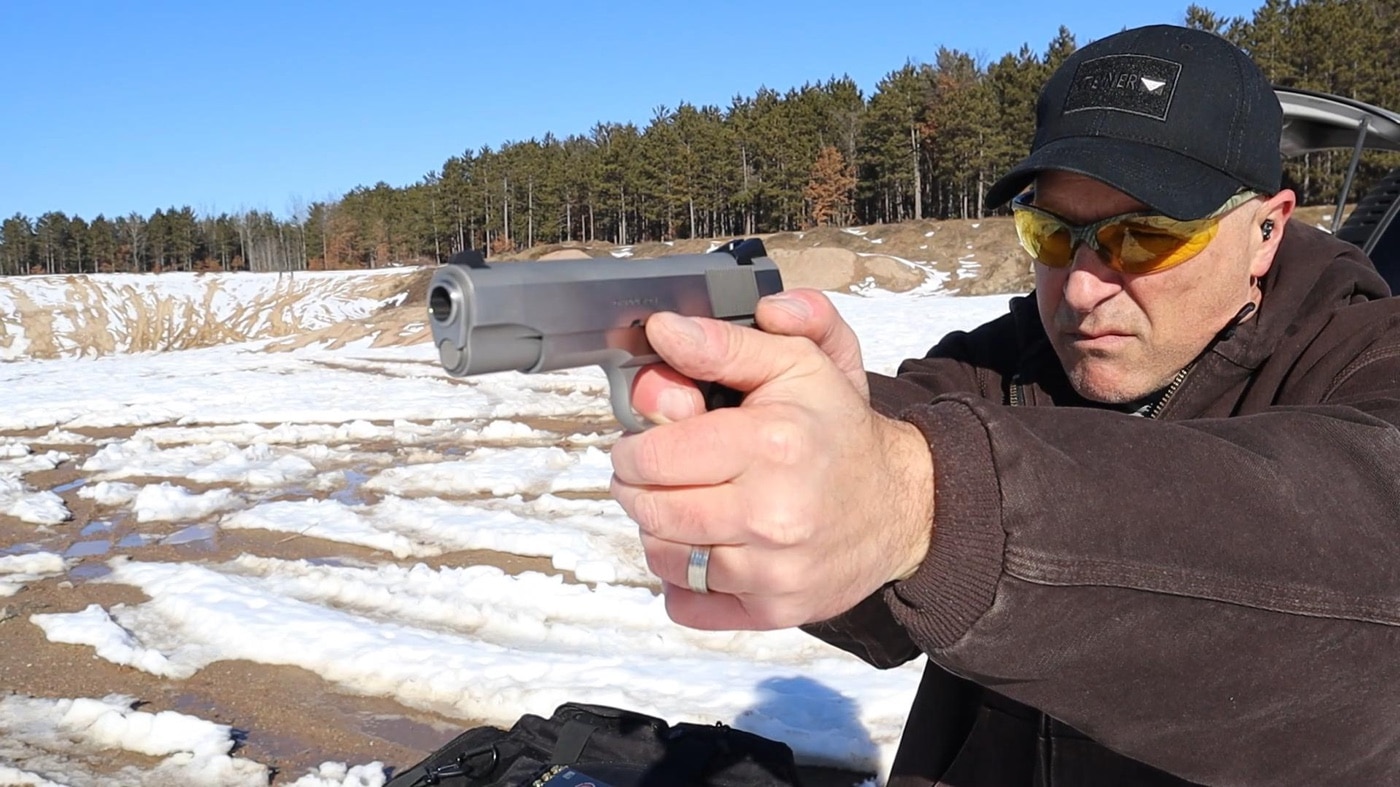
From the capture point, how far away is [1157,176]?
A: 5.47 feet

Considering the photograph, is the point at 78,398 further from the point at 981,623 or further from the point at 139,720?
the point at 981,623

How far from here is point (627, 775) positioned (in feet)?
9.68

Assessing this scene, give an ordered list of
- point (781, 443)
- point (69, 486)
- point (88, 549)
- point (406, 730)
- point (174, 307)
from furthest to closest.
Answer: point (174, 307)
point (69, 486)
point (88, 549)
point (406, 730)
point (781, 443)

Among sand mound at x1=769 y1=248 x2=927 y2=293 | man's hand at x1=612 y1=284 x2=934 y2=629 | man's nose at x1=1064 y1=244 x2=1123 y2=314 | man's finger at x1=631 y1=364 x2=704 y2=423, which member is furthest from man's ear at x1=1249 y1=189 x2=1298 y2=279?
sand mound at x1=769 y1=248 x2=927 y2=293

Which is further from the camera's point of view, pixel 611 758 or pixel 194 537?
pixel 194 537

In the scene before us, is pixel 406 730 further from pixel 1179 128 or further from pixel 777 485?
pixel 1179 128

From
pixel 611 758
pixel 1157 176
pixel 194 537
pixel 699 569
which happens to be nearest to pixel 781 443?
pixel 699 569

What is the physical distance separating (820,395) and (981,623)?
0.31m

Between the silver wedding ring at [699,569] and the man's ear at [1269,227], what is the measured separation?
1.31 m

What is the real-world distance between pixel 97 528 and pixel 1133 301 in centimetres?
740

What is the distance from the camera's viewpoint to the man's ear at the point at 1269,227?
1787 mm

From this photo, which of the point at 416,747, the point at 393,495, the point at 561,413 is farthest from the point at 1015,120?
the point at 416,747

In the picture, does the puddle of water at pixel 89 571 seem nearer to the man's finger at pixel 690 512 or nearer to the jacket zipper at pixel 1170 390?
the man's finger at pixel 690 512

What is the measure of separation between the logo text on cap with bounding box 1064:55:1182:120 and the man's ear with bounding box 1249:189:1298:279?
307 millimetres
